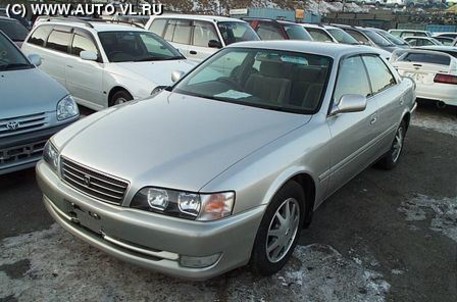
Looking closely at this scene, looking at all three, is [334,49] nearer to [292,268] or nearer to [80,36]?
[292,268]

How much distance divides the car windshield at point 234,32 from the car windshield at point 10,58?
482 cm

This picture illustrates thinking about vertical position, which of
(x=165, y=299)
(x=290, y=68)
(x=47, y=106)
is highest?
(x=290, y=68)

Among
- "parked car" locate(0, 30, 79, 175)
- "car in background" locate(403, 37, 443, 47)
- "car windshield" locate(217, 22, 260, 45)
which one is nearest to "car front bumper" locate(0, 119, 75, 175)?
"parked car" locate(0, 30, 79, 175)

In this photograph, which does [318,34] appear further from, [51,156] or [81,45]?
[51,156]

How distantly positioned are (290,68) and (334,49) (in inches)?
19.6

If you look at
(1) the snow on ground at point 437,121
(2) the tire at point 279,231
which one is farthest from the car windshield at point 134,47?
(1) the snow on ground at point 437,121

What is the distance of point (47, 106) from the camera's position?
4188mm

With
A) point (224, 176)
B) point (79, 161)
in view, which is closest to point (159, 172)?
point (224, 176)

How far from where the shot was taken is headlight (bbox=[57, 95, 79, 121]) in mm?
4293

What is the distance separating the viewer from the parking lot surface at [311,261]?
2.70 metres

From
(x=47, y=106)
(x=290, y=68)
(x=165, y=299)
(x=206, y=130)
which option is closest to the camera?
(x=165, y=299)

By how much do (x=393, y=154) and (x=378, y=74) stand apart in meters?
1.13

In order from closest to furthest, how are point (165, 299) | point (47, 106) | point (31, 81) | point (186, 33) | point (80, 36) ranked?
point (165, 299) → point (47, 106) → point (31, 81) → point (80, 36) → point (186, 33)

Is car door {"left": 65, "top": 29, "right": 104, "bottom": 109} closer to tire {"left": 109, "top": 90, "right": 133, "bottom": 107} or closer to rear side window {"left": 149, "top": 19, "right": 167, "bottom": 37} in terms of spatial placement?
tire {"left": 109, "top": 90, "right": 133, "bottom": 107}
